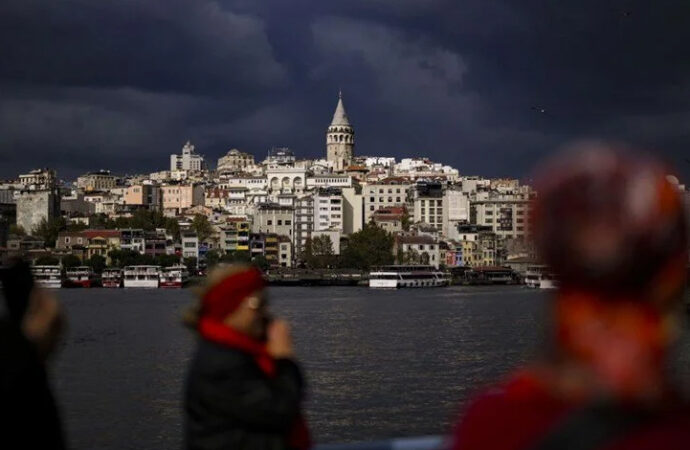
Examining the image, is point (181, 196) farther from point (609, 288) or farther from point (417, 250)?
point (609, 288)

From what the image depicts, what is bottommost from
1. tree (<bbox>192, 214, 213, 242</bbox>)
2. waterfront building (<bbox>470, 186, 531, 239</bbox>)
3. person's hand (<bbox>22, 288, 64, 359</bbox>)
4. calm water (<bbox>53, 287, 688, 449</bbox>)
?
calm water (<bbox>53, 287, 688, 449</bbox>)

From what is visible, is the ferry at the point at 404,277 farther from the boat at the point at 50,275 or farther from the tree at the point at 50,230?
the tree at the point at 50,230

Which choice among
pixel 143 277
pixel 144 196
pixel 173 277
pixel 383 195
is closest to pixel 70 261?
pixel 143 277

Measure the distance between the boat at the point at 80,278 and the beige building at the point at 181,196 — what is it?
110 ft

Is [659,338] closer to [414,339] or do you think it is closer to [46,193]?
[414,339]

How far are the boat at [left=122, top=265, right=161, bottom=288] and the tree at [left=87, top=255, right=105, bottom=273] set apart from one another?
4638mm

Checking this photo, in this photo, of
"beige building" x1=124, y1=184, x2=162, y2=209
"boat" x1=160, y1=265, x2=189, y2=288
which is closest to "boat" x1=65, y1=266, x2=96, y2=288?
"boat" x1=160, y1=265, x2=189, y2=288

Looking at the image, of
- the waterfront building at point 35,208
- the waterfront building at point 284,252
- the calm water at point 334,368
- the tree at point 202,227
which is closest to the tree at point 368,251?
the waterfront building at point 284,252

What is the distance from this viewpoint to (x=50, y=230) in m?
74.9

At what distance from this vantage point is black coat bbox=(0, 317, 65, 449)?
1658mm

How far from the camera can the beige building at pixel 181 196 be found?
94.1 m

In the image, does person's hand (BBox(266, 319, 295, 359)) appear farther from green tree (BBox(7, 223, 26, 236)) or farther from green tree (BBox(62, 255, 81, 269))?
green tree (BBox(7, 223, 26, 236))

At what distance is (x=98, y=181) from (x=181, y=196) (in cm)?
2595

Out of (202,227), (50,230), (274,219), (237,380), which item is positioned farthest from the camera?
(50,230)
